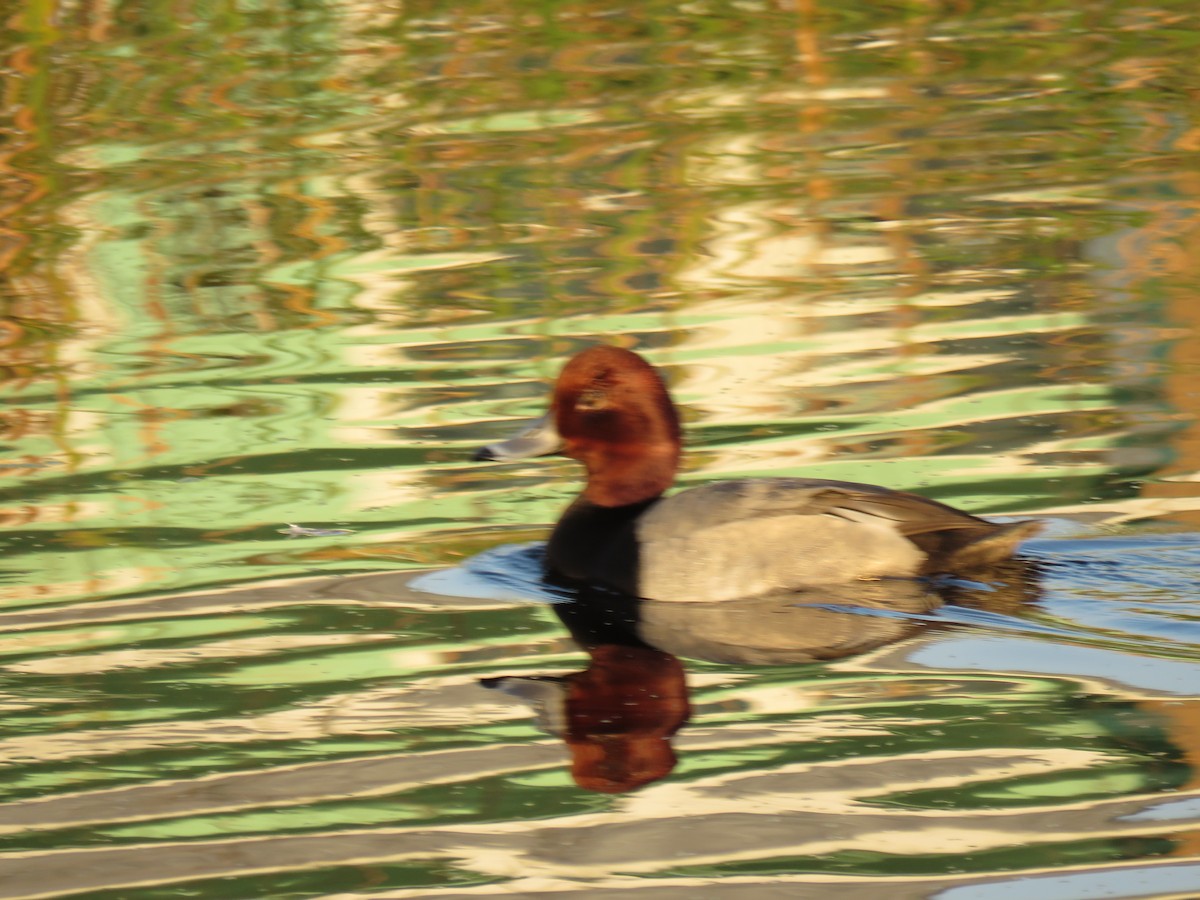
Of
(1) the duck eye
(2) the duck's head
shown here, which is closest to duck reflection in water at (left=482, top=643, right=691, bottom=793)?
(2) the duck's head

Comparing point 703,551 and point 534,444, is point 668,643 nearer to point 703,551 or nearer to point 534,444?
point 703,551

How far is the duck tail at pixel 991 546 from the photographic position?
19.8 feet

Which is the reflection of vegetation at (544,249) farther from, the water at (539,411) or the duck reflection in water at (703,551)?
the duck reflection in water at (703,551)

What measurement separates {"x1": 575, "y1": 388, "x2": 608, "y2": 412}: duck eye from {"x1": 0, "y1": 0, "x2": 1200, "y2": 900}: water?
20.9 inches

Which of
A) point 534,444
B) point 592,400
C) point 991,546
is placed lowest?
point 991,546

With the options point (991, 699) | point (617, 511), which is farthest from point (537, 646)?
point (991, 699)

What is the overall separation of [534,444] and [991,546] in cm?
161

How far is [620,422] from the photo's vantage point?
6.70 metres

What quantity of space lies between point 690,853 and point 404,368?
15.3 ft

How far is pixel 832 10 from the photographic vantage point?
15.3 meters

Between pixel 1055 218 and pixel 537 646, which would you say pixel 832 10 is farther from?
pixel 537 646

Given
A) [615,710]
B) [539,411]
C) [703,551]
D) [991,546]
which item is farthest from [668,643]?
[539,411]

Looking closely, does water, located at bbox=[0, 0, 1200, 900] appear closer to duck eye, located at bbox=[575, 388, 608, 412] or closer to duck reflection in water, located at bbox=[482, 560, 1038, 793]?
duck reflection in water, located at bbox=[482, 560, 1038, 793]

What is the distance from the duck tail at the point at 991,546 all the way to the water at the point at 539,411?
0.38ft
